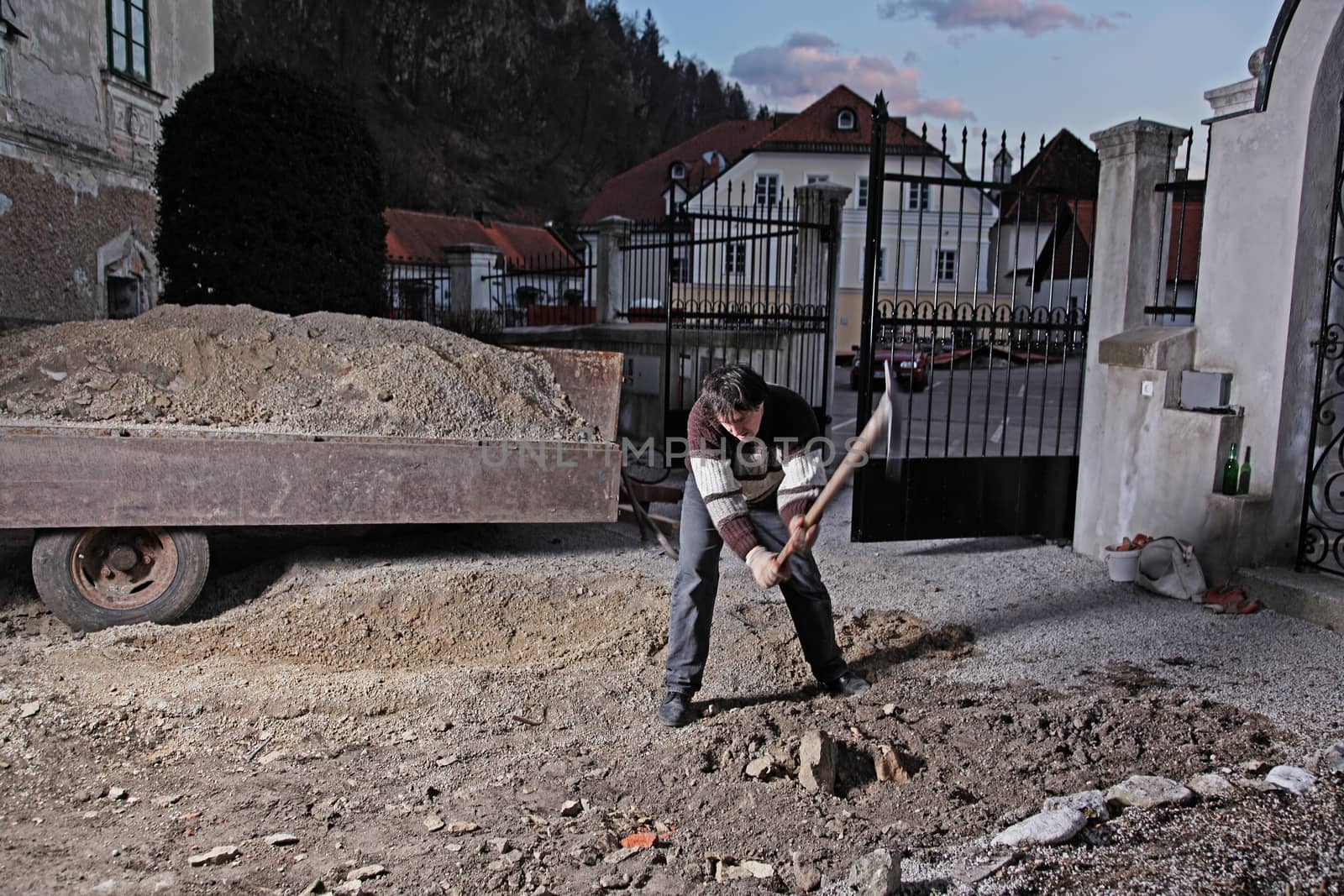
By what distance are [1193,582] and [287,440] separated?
4992 mm

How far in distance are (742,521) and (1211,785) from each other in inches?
69.6

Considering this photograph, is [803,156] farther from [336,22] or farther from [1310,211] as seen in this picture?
[336,22]

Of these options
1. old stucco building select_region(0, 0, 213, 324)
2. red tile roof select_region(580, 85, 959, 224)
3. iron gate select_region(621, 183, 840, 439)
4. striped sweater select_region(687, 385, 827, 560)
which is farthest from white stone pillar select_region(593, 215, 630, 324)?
red tile roof select_region(580, 85, 959, 224)

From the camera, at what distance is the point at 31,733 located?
333cm

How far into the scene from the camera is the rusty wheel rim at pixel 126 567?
443 centimetres

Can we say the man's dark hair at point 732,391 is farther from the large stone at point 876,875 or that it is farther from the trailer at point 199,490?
the trailer at point 199,490

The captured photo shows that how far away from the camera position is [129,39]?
10.8 meters

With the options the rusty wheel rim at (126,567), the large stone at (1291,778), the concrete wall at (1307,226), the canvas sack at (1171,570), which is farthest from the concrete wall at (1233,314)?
the rusty wheel rim at (126,567)

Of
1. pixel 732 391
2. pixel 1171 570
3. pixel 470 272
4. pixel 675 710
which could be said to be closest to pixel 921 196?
pixel 1171 570

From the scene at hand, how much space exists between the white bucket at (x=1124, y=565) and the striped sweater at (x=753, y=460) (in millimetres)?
2918

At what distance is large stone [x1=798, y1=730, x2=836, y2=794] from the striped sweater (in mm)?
688

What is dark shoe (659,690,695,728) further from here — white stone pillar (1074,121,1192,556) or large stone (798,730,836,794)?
white stone pillar (1074,121,1192,556)

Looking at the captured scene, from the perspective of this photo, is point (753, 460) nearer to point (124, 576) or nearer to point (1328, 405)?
point (124, 576)

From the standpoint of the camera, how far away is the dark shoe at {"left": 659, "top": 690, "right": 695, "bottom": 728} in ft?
11.8
